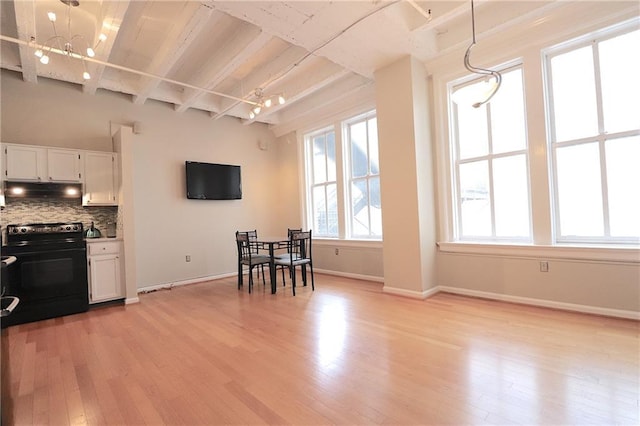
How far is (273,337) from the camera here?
287 cm

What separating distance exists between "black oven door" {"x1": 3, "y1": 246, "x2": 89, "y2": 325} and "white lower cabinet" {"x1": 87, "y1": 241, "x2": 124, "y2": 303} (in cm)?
10

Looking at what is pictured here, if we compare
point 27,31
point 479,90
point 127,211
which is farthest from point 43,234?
point 479,90

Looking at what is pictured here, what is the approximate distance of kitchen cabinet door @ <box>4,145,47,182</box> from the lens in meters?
3.75

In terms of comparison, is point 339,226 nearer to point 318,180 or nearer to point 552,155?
point 318,180

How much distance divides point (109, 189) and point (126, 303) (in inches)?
64.6

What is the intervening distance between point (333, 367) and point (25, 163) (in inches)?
176

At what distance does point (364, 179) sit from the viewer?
→ 5.38 metres

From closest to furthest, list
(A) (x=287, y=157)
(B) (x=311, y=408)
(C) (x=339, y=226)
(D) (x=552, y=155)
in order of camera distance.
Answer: (B) (x=311, y=408)
(D) (x=552, y=155)
(C) (x=339, y=226)
(A) (x=287, y=157)

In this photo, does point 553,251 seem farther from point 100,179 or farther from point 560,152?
point 100,179

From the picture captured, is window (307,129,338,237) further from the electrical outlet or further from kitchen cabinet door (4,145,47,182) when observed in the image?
kitchen cabinet door (4,145,47,182)

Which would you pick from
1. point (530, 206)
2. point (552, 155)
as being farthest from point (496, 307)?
point (552, 155)

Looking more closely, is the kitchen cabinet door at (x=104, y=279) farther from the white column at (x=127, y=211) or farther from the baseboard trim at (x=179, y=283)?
the baseboard trim at (x=179, y=283)

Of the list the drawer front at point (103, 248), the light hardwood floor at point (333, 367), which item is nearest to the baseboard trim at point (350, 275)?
the light hardwood floor at point (333, 367)

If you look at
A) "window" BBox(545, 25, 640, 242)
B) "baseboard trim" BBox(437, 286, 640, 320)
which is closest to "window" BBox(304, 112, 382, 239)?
"baseboard trim" BBox(437, 286, 640, 320)
